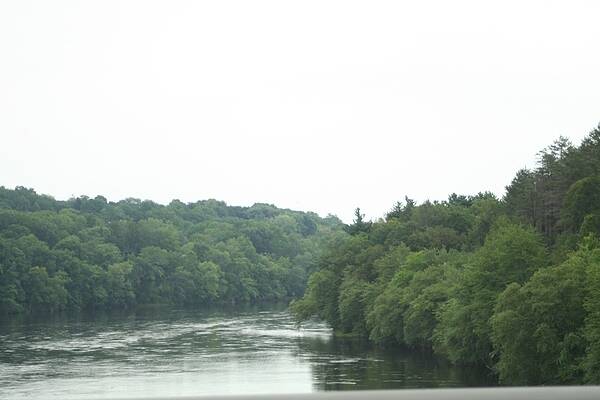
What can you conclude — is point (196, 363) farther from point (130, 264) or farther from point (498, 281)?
point (130, 264)

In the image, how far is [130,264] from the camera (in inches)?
5305

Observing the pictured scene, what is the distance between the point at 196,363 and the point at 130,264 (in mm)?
86369

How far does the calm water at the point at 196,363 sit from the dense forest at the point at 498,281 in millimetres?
2428

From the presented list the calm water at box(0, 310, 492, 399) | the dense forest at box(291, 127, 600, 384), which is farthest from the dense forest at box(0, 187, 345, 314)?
the calm water at box(0, 310, 492, 399)

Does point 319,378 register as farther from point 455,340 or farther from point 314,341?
point 314,341

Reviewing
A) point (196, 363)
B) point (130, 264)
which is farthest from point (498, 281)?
point (130, 264)

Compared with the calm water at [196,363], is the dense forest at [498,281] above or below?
above

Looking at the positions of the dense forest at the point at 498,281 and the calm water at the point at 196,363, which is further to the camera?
the calm water at the point at 196,363

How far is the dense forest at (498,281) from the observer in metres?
35.3

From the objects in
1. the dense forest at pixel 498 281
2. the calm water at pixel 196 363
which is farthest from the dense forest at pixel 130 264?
the calm water at pixel 196 363

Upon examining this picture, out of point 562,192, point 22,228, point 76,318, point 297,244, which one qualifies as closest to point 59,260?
point 22,228

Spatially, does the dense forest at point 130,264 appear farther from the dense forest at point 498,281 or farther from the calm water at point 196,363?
the calm water at point 196,363

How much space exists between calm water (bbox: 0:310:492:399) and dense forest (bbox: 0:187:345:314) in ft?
117

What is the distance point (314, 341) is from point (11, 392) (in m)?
32.1
